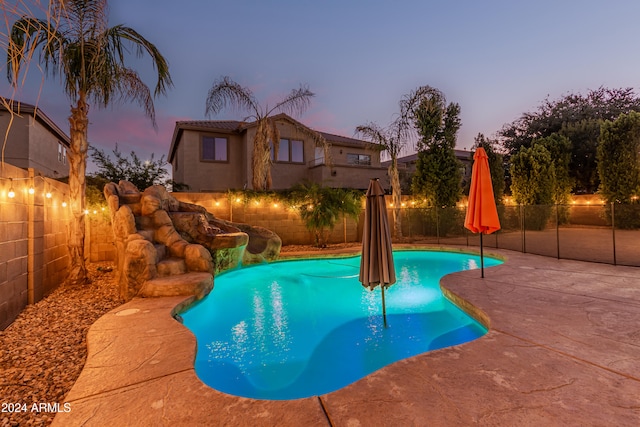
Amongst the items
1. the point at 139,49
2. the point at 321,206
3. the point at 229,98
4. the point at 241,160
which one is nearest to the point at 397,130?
the point at 321,206

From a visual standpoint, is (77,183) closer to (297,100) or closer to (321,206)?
(321,206)

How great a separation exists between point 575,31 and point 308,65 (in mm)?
15645

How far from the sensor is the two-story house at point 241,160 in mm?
16906

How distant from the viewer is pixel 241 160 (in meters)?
18.1

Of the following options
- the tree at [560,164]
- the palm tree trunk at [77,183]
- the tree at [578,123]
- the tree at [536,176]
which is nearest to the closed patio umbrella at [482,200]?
the palm tree trunk at [77,183]

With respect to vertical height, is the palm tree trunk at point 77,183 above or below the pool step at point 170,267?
above

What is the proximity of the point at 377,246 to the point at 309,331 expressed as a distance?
1.80 meters

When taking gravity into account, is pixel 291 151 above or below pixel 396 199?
above

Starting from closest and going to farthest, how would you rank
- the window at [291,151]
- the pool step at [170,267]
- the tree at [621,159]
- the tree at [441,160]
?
the pool step at [170,267]
the tree at [621,159]
the tree at [441,160]
the window at [291,151]

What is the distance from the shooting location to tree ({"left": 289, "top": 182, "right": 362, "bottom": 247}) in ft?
38.7

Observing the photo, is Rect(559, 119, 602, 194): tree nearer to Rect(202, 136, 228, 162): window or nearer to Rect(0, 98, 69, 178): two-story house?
Rect(202, 136, 228, 162): window

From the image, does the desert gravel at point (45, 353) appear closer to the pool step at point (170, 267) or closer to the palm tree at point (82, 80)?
the pool step at point (170, 267)

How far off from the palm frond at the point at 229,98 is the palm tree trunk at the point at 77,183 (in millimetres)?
6848

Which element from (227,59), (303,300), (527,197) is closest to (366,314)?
(303,300)
